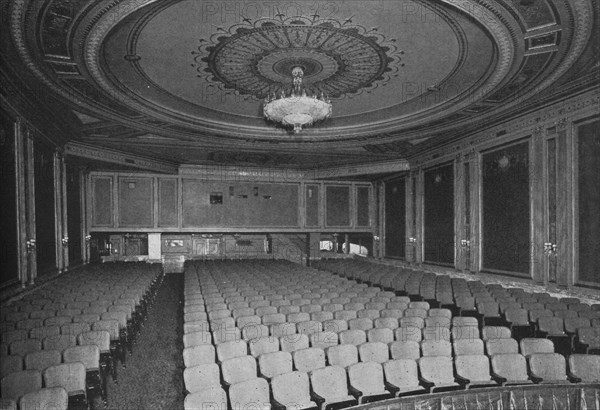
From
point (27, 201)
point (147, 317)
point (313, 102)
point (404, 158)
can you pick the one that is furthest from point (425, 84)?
point (27, 201)

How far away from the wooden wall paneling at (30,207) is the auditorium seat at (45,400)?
6.52m

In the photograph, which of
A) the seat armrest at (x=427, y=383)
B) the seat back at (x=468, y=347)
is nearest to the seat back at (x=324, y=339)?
the seat armrest at (x=427, y=383)

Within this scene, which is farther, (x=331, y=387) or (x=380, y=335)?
(x=380, y=335)

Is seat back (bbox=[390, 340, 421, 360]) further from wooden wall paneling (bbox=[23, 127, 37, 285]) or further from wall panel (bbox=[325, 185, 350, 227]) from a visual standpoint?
wall panel (bbox=[325, 185, 350, 227])

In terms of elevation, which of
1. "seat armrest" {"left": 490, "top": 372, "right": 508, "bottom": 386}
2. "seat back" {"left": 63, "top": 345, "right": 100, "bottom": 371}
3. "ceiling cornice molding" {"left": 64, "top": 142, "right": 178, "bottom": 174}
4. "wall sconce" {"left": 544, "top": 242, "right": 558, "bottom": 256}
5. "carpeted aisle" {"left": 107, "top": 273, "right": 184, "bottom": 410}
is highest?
Result: "ceiling cornice molding" {"left": 64, "top": 142, "right": 178, "bottom": 174}

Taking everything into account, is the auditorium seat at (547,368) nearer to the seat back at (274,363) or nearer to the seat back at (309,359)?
the seat back at (309,359)

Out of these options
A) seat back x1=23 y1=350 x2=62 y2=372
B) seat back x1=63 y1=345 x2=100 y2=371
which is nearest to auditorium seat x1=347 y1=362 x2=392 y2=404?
seat back x1=63 y1=345 x2=100 y2=371

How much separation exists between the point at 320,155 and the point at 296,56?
8.29 meters

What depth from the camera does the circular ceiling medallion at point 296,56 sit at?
648cm

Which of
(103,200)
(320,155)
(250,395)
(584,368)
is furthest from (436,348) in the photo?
(103,200)

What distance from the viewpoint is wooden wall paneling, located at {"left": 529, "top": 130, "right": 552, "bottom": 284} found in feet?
30.7

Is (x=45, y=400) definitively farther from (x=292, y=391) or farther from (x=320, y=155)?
(x=320, y=155)

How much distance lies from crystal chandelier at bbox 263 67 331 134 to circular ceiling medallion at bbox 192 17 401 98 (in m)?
0.47

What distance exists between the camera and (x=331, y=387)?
4.34 metres
